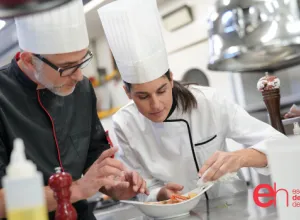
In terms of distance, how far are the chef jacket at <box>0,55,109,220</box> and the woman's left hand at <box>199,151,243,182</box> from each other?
0.50 m

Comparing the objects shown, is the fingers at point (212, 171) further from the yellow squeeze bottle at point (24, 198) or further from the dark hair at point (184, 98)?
the yellow squeeze bottle at point (24, 198)

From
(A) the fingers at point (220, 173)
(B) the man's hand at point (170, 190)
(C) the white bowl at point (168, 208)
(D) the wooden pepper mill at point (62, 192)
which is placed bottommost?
(B) the man's hand at point (170, 190)

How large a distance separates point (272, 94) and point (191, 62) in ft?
7.96

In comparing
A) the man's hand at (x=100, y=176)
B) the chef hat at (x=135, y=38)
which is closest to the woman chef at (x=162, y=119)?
the chef hat at (x=135, y=38)

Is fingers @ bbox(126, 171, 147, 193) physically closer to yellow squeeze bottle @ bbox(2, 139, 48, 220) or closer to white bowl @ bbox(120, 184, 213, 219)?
white bowl @ bbox(120, 184, 213, 219)

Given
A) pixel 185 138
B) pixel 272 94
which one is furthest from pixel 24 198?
pixel 272 94

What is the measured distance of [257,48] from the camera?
2.45 m

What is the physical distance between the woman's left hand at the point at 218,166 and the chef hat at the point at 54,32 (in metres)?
0.61

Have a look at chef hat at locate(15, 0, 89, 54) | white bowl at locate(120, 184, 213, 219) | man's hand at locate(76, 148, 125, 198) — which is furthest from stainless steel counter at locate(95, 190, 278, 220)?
chef hat at locate(15, 0, 89, 54)

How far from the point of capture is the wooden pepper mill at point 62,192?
917 mm

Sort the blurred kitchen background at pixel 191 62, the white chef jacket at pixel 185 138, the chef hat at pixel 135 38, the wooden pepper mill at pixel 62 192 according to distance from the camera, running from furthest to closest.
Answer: the blurred kitchen background at pixel 191 62 < the white chef jacket at pixel 185 138 < the chef hat at pixel 135 38 < the wooden pepper mill at pixel 62 192

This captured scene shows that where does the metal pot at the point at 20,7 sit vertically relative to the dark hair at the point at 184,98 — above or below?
above

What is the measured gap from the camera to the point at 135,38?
1678mm

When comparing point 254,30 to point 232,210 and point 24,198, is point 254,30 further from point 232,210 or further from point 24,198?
point 24,198
